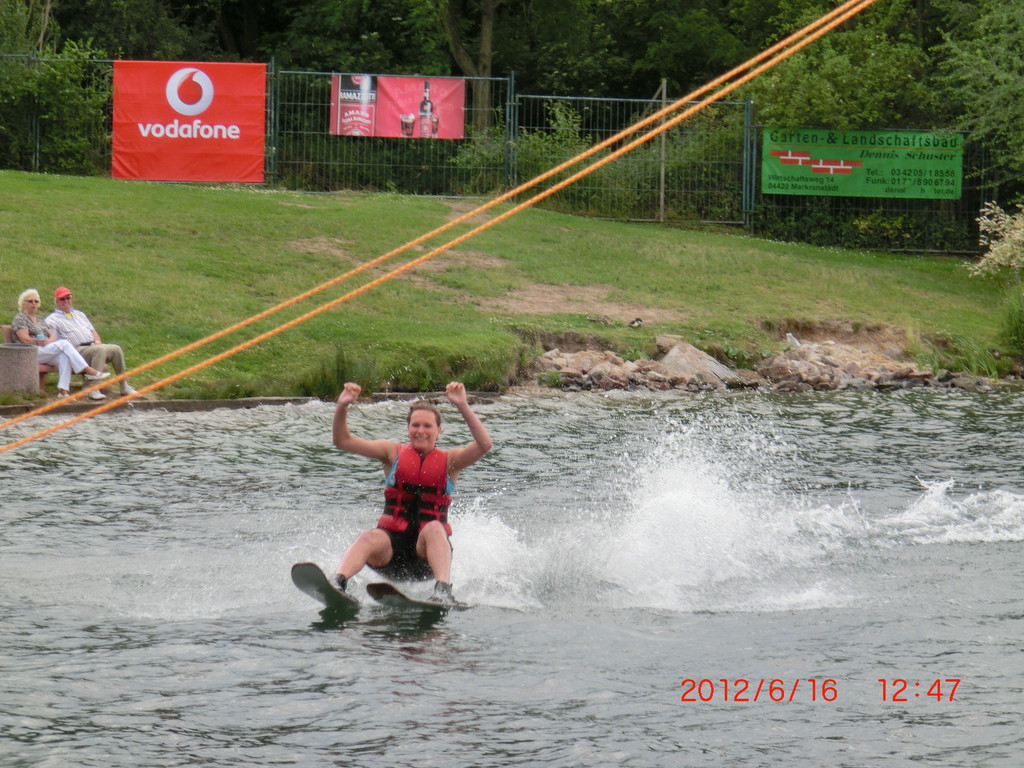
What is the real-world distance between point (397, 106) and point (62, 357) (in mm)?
15263

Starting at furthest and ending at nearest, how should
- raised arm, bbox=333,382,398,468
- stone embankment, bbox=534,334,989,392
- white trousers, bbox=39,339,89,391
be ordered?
Answer: 1. stone embankment, bbox=534,334,989,392
2. white trousers, bbox=39,339,89,391
3. raised arm, bbox=333,382,398,468

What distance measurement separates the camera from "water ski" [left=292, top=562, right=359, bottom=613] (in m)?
8.19

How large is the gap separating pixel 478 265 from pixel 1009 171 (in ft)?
43.4

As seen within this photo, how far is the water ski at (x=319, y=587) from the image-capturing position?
819 centimetres

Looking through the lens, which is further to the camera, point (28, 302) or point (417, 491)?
point (28, 302)

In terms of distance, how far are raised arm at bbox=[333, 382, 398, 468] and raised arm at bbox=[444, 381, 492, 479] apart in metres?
0.42

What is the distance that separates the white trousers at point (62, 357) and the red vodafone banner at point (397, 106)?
48.6 ft

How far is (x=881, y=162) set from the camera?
102 feet

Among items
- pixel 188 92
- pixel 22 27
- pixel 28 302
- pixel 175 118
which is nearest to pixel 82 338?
pixel 28 302

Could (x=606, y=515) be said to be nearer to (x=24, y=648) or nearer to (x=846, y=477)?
(x=846, y=477)

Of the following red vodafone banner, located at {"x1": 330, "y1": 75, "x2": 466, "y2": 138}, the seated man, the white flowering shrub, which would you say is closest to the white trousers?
the seated man

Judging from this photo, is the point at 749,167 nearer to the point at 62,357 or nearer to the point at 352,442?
the point at 62,357

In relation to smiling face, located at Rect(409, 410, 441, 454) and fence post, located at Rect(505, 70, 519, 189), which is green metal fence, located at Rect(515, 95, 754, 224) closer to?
fence post, located at Rect(505, 70, 519, 189)

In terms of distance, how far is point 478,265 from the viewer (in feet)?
81.1
